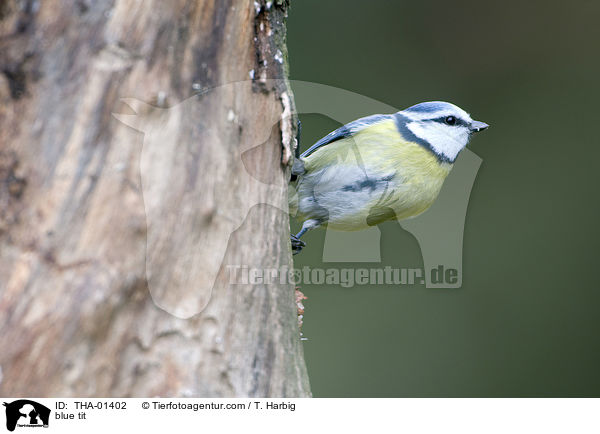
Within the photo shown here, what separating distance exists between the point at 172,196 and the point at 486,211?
2718mm

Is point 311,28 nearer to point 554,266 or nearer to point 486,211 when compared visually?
point 486,211

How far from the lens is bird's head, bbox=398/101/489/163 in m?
2.11

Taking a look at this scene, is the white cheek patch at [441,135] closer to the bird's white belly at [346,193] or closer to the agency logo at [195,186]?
the bird's white belly at [346,193]

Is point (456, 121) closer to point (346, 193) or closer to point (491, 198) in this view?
point (346, 193)

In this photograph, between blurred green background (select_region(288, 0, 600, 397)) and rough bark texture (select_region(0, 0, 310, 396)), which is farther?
blurred green background (select_region(288, 0, 600, 397))

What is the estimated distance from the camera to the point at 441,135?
6.98 ft

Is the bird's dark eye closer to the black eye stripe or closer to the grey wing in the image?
the black eye stripe

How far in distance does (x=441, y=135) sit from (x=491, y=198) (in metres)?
1.61

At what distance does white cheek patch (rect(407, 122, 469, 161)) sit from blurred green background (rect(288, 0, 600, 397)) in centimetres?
128
